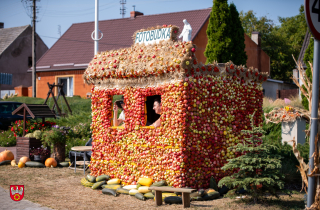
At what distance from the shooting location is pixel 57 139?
11992mm

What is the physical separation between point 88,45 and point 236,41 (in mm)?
14894

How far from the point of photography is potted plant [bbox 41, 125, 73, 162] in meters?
11.8

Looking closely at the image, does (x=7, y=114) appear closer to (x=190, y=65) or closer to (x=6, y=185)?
(x=6, y=185)

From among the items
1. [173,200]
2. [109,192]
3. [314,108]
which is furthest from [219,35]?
[314,108]

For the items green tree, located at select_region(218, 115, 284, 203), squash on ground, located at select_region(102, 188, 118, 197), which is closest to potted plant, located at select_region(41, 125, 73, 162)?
squash on ground, located at select_region(102, 188, 118, 197)

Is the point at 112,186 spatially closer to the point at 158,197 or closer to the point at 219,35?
the point at 158,197

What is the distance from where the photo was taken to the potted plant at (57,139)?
465 inches

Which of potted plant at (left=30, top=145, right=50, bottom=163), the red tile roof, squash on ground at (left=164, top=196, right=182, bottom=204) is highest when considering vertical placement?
the red tile roof

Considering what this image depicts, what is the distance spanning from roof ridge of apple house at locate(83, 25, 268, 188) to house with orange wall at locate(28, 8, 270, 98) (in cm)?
1522

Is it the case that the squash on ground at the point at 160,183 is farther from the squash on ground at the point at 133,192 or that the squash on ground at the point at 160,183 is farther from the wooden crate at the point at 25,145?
the wooden crate at the point at 25,145

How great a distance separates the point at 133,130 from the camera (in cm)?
819

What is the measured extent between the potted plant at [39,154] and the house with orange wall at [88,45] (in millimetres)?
13668

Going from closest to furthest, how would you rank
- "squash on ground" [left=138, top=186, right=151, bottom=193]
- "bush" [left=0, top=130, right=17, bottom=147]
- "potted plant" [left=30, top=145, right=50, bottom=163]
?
"squash on ground" [left=138, top=186, right=151, bottom=193] → "potted plant" [left=30, top=145, right=50, bottom=163] → "bush" [left=0, top=130, right=17, bottom=147]

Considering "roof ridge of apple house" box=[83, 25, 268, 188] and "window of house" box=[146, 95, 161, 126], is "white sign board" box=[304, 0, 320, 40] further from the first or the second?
"window of house" box=[146, 95, 161, 126]
